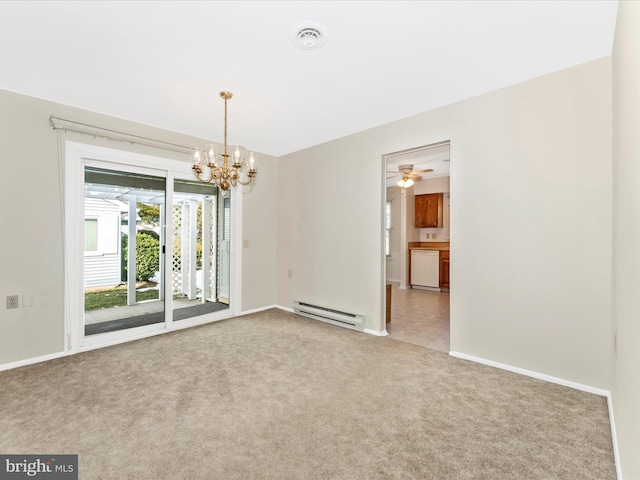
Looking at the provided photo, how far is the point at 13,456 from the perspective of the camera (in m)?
1.64

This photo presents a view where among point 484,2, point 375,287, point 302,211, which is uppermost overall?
point 484,2

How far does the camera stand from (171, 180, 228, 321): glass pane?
15.6 ft

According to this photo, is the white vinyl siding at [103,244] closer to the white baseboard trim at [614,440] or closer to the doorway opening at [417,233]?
the doorway opening at [417,233]

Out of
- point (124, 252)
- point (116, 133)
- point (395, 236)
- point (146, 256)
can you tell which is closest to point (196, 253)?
point (146, 256)

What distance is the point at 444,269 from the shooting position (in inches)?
267

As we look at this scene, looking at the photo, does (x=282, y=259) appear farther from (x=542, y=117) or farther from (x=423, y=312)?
(x=542, y=117)

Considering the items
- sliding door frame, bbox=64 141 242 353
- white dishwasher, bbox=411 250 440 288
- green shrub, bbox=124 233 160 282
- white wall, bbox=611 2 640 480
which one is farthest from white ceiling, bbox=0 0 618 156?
white dishwasher, bbox=411 250 440 288

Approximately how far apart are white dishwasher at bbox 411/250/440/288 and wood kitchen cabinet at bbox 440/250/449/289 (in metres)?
0.07

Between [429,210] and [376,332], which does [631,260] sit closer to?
[376,332]

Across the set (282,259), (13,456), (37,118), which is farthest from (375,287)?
(37,118)

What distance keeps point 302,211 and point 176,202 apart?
2013 mm

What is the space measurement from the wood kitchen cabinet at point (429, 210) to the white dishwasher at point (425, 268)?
741 millimetres

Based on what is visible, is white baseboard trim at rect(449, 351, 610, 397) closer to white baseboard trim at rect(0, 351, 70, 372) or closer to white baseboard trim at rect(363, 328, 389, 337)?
white baseboard trim at rect(363, 328, 389, 337)

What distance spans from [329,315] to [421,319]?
4.71 feet
